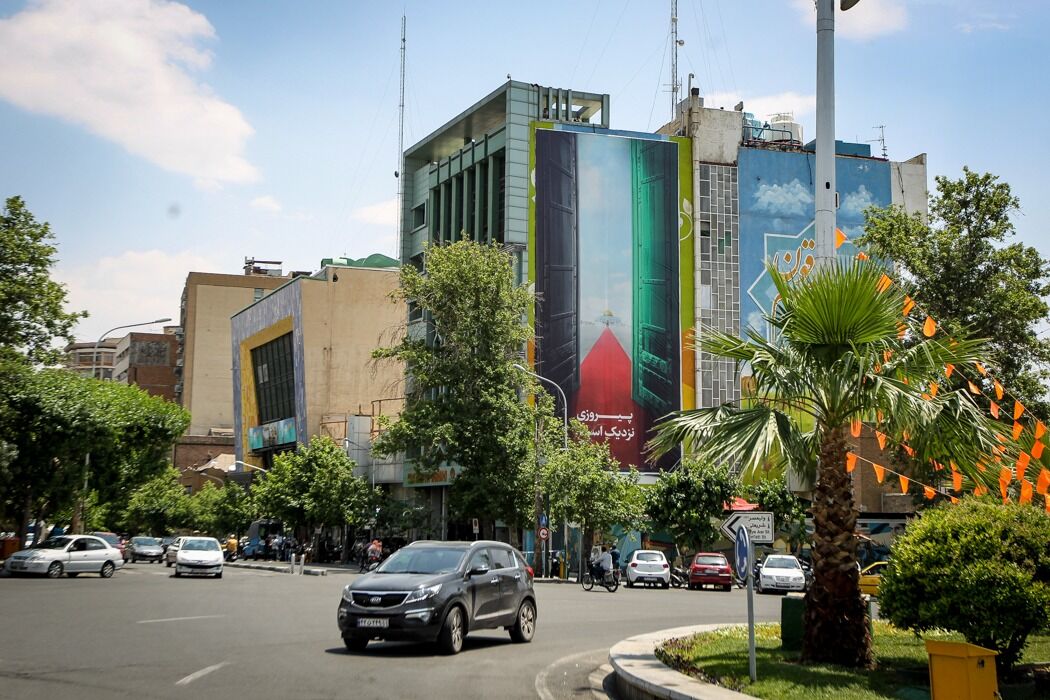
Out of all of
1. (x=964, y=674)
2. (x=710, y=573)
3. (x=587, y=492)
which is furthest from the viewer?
(x=587, y=492)

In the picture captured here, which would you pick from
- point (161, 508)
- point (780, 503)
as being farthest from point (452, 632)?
point (161, 508)

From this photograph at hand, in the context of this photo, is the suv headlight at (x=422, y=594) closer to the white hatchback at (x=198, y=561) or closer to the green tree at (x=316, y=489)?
the white hatchback at (x=198, y=561)

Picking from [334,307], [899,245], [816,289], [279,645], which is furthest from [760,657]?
[334,307]

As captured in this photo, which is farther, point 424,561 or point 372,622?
point 424,561

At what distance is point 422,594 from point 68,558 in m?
29.3

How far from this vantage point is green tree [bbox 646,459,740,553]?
51500mm

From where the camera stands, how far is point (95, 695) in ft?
37.0

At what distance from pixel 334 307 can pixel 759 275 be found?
3266cm

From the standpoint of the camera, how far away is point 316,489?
6562 centimetres

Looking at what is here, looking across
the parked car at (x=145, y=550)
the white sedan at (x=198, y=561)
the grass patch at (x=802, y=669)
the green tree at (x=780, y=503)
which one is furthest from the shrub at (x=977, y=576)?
the parked car at (x=145, y=550)

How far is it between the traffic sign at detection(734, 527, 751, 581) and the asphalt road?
246cm

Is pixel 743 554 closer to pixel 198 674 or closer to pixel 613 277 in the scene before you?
pixel 198 674

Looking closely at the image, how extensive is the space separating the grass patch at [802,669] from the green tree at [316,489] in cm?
4962

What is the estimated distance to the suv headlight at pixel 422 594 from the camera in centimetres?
1580
